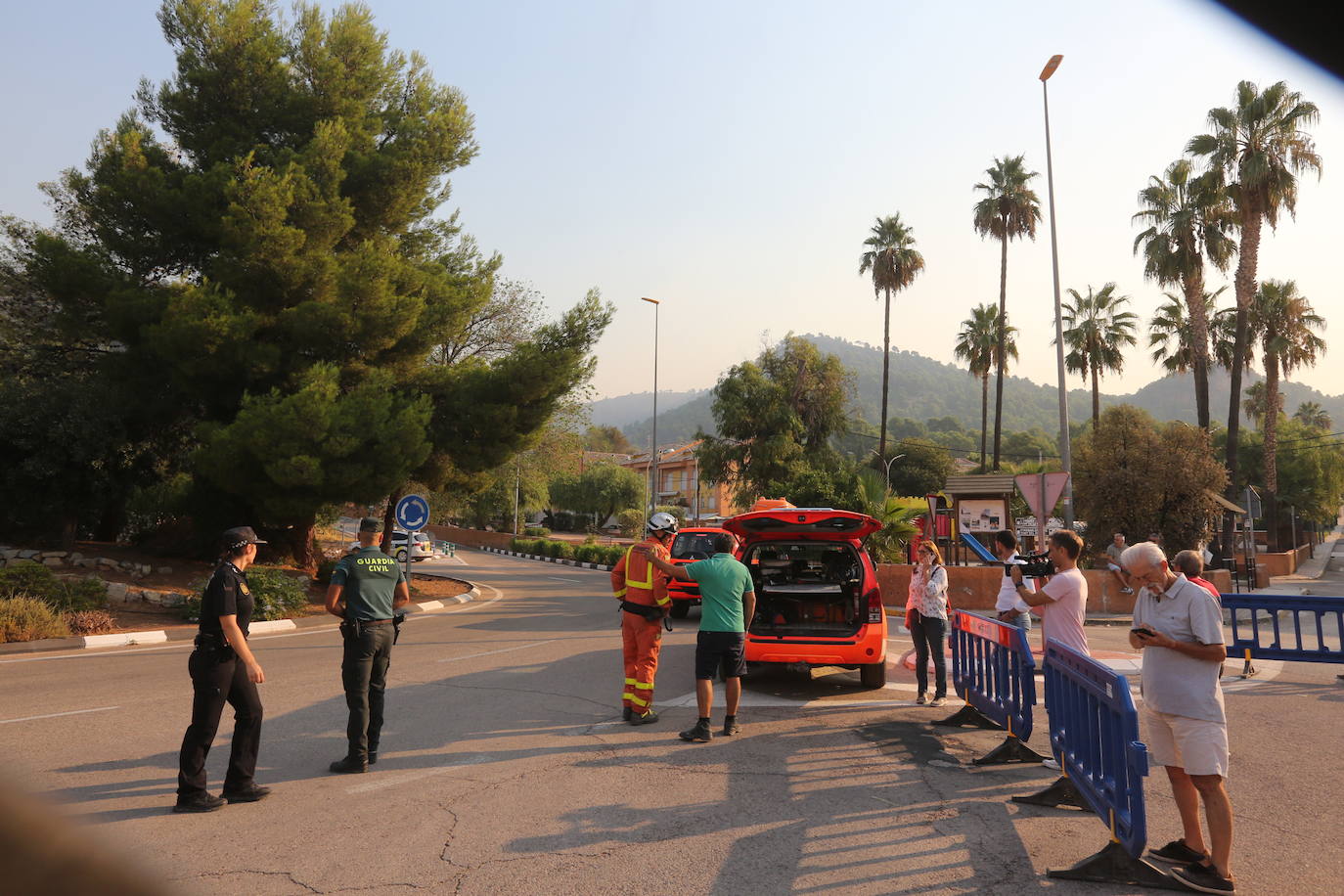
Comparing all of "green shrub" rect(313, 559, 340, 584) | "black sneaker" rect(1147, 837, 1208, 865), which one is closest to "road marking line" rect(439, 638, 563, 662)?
"green shrub" rect(313, 559, 340, 584)

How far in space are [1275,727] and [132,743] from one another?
10121mm

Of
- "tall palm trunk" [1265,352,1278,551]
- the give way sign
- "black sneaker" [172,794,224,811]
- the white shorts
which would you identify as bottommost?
"black sneaker" [172,794,224,811]

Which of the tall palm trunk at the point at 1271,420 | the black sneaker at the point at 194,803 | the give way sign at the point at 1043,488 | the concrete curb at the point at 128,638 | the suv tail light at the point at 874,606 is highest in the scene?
the tall palm trunk at the point at 1271,420

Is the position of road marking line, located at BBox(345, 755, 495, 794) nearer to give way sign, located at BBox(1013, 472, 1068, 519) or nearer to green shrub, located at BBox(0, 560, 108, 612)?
green shrub, located at BBox(0, 560, 108, 612)

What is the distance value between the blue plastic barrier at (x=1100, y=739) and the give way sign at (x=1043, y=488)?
938 cm

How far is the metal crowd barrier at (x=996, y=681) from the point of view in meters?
6.90

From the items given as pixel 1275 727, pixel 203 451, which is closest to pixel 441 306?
pixel 203 451

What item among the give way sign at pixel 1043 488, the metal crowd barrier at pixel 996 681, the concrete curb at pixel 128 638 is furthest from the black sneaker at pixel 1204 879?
the give way sign at pixel 1043 488

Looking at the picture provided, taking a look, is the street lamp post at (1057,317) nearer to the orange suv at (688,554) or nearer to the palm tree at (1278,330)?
the orange suv at (688,554)

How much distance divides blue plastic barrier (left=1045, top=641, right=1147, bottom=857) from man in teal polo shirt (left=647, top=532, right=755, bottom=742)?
8.60 feet

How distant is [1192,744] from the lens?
15.5ft

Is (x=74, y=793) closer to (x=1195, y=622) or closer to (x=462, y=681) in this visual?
(x=462, y=681)

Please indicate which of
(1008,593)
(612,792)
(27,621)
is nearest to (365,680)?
(612,792)

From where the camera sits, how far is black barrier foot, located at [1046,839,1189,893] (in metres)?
4.62
